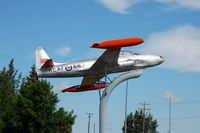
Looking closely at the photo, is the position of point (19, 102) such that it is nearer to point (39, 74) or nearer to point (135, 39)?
point (39, 74)

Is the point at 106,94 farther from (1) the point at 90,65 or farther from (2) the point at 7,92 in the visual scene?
(2) the point at 7,92

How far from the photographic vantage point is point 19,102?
53656mm

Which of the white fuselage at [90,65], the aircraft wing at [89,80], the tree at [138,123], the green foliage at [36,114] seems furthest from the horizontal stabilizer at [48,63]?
the tree at [138,123]

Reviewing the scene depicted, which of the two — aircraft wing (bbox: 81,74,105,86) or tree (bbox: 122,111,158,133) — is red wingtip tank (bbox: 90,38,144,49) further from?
tree (bbox: 122,111,158,133)

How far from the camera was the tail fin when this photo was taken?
135 ft

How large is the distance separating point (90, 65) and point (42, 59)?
4.36 meters

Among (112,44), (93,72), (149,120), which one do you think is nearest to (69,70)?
(93,72)

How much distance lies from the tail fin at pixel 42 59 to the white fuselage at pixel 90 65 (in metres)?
0.38

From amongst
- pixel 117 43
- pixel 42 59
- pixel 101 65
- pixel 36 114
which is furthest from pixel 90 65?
pixel 36 114

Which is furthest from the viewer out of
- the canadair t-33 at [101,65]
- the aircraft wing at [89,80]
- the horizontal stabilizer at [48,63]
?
the aircraft wing at [89,80]

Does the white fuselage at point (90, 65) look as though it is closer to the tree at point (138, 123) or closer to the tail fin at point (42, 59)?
the tail fin at point (42, 59)

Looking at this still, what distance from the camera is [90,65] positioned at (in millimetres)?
41688

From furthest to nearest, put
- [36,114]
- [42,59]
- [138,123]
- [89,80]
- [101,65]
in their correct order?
[138,123], [36,114], [89,80], [42,59], [101,65]

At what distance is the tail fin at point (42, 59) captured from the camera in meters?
41.2
